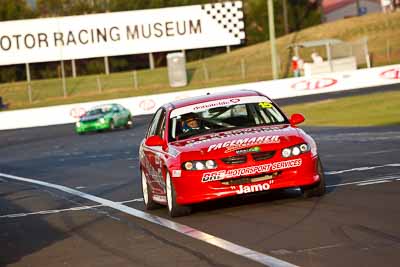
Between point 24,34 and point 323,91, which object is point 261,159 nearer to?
point 323,91

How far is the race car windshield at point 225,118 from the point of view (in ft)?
44.8

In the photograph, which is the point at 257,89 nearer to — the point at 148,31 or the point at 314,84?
the point at 314,84

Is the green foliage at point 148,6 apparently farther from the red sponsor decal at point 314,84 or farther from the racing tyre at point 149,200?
the racing tyre at point 149,200

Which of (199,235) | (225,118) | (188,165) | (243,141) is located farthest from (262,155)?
(199,235)

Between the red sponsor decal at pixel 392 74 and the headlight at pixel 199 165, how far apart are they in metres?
46.6

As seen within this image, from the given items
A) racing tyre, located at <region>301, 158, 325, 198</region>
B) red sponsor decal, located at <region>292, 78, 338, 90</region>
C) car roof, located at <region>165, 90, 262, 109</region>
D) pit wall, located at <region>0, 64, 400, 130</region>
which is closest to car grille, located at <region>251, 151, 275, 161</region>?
racing tyre, located at <region>301, 158, 325, 198</region>

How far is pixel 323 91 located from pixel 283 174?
45.8 m

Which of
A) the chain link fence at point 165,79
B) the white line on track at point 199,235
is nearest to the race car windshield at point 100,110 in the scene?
the chain link fence at point 165,79

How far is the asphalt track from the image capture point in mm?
9438

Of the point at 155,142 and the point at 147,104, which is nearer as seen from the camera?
the point at 155,142

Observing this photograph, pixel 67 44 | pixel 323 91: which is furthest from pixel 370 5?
pixel 323 91

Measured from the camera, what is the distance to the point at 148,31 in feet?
268

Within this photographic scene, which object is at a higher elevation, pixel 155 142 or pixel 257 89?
pixel 155 142

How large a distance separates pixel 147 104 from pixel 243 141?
46.4 meters
